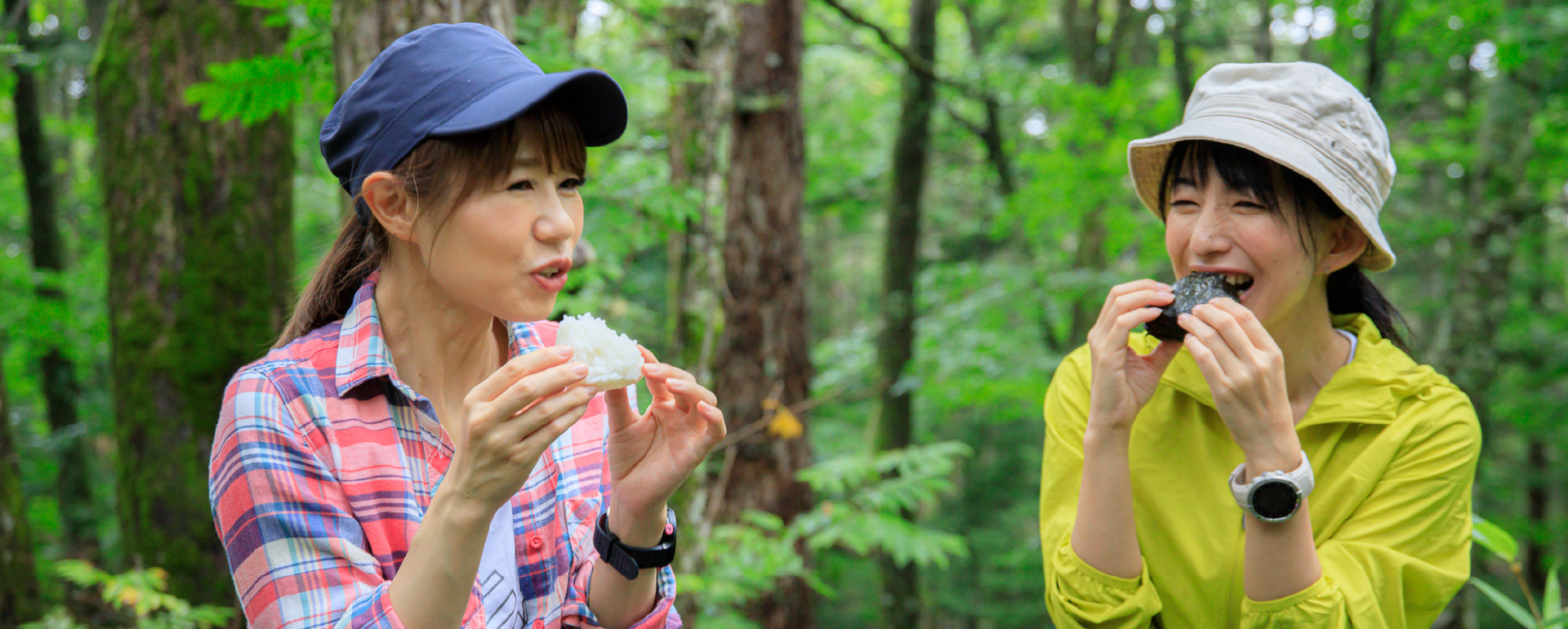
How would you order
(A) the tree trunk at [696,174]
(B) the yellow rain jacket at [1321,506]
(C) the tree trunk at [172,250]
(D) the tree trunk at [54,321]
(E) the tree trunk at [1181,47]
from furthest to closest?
(D) the tree trunk at [54,321]
(E) the tree trunk at [1181,47]
(A) the tree trunk at [696,174]
(C) the tree trunk at [172,250]
(B) the yellow rain jacket at [1321,506]

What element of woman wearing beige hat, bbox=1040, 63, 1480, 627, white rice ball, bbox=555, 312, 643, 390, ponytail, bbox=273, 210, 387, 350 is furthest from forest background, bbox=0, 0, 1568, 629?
white rice ball, bbox=555, 312, 643, 390

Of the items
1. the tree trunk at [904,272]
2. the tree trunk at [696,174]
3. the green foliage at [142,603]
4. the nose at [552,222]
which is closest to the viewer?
the nose at [552,222]

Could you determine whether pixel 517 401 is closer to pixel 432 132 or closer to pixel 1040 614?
pixel 432 132

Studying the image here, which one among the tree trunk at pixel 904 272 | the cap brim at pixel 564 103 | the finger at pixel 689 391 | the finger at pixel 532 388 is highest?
the cap brim at pixel 564 103

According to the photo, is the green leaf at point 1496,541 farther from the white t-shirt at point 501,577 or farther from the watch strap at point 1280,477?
the white t-shirt at point 501,577

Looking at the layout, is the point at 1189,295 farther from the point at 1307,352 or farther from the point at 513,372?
the point at 513,372

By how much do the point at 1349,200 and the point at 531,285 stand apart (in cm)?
177

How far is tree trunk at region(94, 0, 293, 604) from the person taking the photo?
13.9ft

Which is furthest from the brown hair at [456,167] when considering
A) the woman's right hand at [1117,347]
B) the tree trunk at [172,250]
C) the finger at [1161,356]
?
the tree trunk at [172,250]

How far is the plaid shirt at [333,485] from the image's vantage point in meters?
1.31

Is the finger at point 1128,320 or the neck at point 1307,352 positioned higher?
the finger at point 1128,320

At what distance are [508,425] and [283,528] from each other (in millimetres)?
385

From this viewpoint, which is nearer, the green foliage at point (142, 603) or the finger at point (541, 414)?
the finger at point (541, 414)

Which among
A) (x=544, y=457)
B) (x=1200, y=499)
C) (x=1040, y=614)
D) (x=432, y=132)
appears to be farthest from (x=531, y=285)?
(x=1040, y=614)
